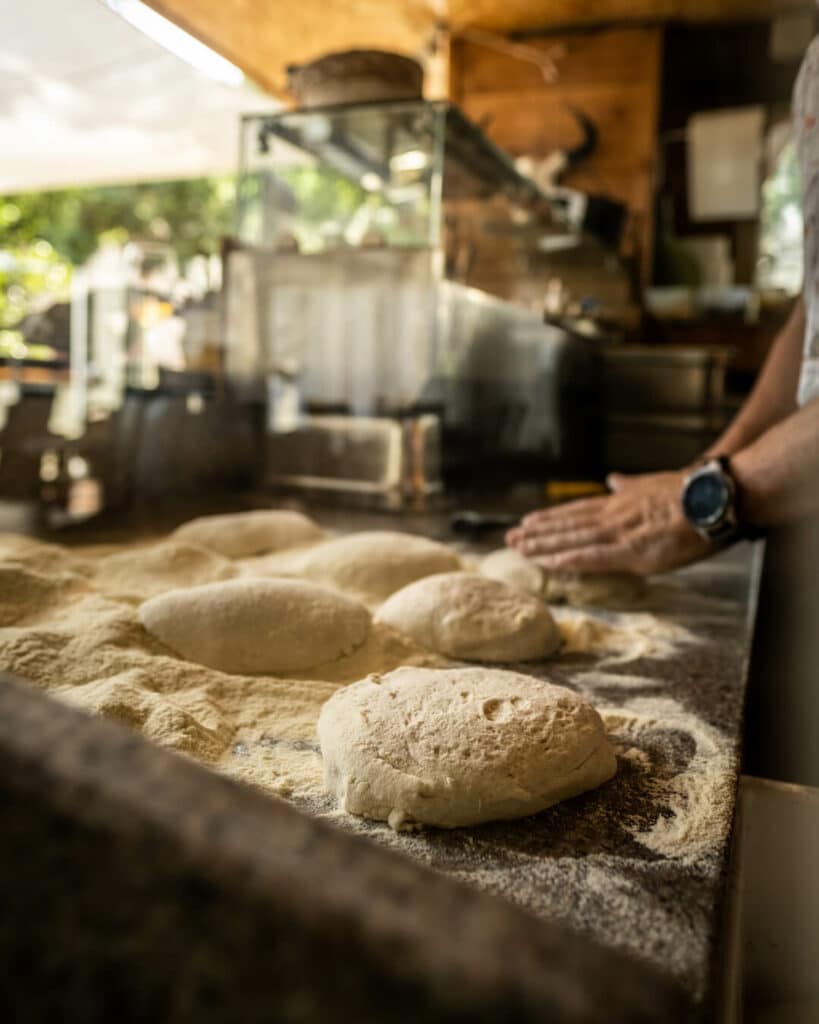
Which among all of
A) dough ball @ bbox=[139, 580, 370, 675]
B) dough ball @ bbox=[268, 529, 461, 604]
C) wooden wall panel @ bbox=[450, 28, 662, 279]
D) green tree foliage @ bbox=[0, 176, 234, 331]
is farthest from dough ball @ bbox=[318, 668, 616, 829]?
wooden wall panel @ bbox=[450, 28, 662, 279]

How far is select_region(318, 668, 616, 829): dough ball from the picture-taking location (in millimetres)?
618

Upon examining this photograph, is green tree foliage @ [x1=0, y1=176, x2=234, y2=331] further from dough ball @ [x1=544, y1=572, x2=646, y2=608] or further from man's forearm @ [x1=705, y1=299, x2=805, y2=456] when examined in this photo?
man's forearm @ [x1=705, y1=299, x2=805, y2=456]

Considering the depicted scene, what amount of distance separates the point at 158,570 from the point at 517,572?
1.92 ft

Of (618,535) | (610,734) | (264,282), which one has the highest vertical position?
(264,282)

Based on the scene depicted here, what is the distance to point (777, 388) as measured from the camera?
160 centimetres

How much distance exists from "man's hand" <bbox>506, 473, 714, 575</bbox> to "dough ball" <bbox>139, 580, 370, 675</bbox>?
493 mm

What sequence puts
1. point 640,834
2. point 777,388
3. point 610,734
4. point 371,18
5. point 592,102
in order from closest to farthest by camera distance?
point 640,834 → point 610,734 → point 777,388 → point 371,18 → point 592,102

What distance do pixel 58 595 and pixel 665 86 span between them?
5.21 m

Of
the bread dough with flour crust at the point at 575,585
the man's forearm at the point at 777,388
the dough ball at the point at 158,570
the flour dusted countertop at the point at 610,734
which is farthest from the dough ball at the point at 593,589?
the dough ball at the point at 158,570

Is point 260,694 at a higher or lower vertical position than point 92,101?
lower

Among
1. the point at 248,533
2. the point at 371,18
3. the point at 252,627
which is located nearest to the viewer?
the point at 252,627

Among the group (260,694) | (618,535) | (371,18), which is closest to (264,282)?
(618,535)

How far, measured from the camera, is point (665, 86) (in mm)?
5000

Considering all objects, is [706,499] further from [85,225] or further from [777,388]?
[85,225]
